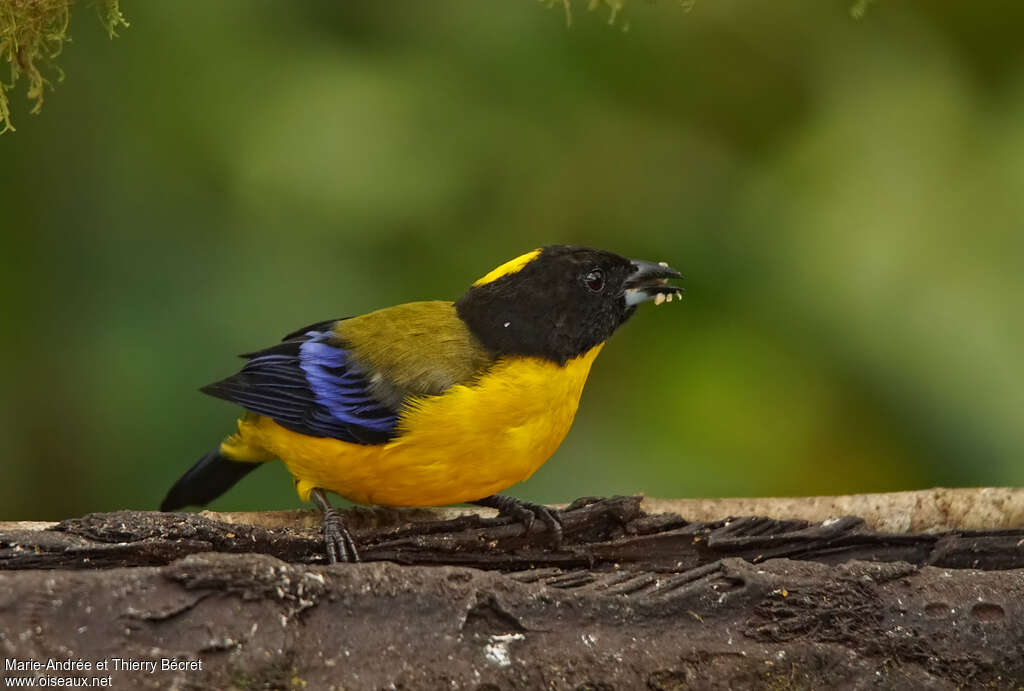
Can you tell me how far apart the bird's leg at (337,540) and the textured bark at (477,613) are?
0.15 feet

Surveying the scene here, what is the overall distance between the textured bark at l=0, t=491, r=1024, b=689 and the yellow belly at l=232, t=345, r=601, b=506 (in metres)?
0.30

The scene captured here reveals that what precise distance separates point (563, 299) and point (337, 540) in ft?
3.64

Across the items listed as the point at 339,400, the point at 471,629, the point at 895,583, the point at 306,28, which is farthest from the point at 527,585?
the point at 306,28

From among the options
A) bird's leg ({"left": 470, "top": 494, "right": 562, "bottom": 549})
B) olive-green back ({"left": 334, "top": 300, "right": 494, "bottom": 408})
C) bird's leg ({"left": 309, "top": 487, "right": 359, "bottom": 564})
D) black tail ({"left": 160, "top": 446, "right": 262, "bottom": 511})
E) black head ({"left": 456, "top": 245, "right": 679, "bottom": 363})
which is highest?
black head ({"left": 456, "top": 245, "right": 679, "bottom": 363})

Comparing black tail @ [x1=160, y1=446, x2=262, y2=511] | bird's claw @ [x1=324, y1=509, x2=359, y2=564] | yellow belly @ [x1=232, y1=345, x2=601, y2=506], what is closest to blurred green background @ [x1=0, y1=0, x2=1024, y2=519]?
black tail @ [x1=160, y1=446, x2=262, y2=511]

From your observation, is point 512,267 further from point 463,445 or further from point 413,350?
point 463,445

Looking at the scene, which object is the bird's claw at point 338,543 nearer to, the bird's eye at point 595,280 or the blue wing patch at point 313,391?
the blue wing patch at point 313,391

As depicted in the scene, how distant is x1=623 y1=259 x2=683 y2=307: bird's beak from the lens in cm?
381

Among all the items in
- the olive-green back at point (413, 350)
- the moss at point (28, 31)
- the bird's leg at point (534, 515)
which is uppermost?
the moss at point (28, 31)

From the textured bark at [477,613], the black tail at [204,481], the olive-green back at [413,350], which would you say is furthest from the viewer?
the black tail at [204,481]

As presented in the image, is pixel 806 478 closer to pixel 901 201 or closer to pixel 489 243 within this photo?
pixel 901 201

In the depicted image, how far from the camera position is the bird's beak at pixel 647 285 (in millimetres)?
3812

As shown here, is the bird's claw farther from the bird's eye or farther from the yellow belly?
the bird's eye

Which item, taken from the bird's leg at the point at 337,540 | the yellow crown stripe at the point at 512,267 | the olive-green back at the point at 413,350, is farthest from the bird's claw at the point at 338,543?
the yellow crown stripe at the point at 512,267
